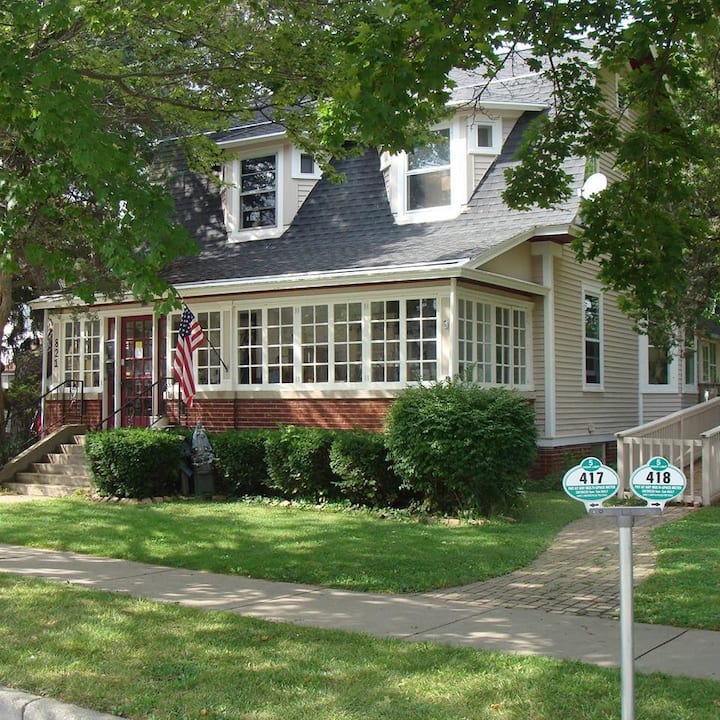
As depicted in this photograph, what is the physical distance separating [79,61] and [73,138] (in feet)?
12.8

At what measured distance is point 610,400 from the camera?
1897cm

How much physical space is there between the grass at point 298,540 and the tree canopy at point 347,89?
9.77 feet

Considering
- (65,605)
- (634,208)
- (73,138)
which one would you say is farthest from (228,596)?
(634,208)

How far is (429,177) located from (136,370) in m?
6.84

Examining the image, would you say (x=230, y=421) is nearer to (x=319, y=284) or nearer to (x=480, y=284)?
(x=319, y=284)

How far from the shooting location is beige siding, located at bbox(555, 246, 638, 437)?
55.6 ft

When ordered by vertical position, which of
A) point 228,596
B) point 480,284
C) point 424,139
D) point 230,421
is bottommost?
point 228,596

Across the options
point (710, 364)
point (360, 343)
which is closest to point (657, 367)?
point (710, 364)

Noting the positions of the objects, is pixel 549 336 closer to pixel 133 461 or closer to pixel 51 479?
pixel 133 461

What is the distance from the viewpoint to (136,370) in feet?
59.3

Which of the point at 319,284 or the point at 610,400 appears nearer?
the point at 319,284

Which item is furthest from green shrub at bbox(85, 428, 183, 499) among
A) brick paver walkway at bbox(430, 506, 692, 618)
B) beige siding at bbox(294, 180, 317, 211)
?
brick paver walkway at bbox(430, 506, 692, 618)

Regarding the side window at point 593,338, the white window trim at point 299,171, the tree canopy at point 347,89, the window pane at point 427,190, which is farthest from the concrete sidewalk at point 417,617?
the side window at point 593,338

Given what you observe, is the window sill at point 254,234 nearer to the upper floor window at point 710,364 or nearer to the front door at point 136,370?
the front door at point 136,370
